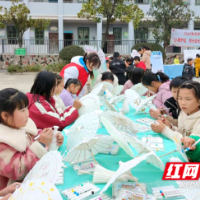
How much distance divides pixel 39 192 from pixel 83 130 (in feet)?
2.23

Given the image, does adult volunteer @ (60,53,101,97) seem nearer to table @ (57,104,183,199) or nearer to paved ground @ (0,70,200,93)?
table @ (57,104,183,199)

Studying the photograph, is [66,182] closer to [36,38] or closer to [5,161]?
[5,161]

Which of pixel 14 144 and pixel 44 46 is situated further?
pixel 44 46

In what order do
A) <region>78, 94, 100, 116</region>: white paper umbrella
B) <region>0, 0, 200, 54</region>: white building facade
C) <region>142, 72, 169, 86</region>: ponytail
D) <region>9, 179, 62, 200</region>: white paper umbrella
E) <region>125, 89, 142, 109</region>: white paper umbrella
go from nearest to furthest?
1. <region>9, 179, 62, 200</region>: white paper umbrella
2. <region>78, 94, 100, 116</region>: white paper umbrella
3. <region>125, 89, 142, 109</region>: white paper umbrella
4. <region>142, 72, 169, 86</region>: ponytail
5. <region>0, 0, 200, 54</region>: white building facade

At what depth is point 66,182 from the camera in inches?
49.9

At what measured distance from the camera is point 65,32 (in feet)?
56.6

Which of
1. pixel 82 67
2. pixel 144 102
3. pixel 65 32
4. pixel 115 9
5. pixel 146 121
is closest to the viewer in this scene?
pixel 146 121

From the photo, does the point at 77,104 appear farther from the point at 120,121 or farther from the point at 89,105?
the point at 120,121

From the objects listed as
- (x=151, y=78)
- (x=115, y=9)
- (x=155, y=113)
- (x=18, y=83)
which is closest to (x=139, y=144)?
(x=155, y=113)

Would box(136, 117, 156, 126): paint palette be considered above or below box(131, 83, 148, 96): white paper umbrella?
below

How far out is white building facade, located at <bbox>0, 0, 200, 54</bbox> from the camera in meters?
15.7

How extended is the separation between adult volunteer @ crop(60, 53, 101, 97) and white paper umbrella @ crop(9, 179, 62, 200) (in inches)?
101

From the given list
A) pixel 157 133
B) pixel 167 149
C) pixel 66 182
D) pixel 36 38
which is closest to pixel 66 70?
pixel 157 133

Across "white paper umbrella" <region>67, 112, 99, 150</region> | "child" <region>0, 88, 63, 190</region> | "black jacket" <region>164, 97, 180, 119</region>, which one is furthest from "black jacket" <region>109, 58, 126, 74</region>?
"child" <region>0, 88, 63, 190</region>
